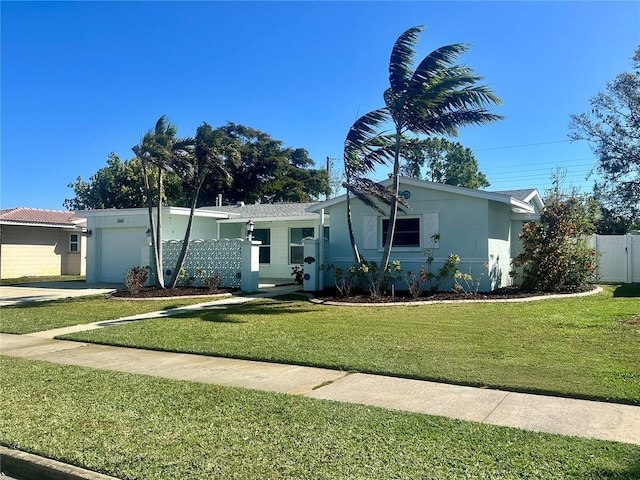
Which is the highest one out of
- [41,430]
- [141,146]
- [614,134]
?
[614,134]

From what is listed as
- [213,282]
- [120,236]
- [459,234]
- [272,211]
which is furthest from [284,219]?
[459,234]

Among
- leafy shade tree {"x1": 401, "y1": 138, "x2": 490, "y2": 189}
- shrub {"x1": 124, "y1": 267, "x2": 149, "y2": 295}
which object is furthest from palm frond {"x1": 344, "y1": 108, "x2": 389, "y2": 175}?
leafy shade tree {"x1": 401, "y1": 138, "x2": 490, "y2": 189}

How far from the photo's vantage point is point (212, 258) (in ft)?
58.7

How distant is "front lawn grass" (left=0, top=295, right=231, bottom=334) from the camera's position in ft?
35.8

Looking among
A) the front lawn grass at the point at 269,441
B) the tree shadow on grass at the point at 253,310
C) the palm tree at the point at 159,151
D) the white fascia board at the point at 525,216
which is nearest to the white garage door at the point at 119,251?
the palm tree at the point at 159,151

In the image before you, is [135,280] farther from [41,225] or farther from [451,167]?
[451,167]

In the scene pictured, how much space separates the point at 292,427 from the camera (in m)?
4.53

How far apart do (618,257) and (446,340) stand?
14.3m

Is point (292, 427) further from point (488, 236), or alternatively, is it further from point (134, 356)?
point (488, 236)

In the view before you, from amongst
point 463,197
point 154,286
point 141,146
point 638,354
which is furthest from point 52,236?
point 638,354

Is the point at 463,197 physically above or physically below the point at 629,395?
above

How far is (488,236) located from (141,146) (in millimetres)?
10886

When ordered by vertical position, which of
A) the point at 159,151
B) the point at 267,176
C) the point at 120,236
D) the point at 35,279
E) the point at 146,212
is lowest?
the point at 35,279

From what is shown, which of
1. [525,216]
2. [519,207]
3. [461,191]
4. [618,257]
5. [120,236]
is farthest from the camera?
[120,236]
